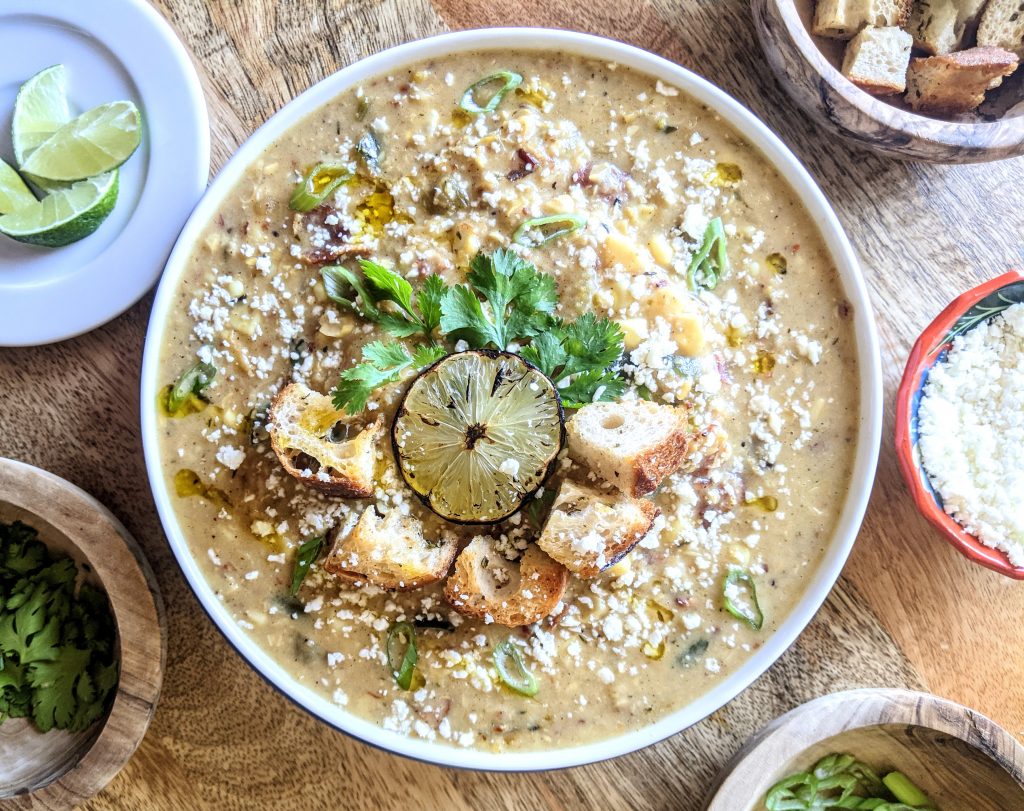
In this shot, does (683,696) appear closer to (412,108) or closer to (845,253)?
(845,253)

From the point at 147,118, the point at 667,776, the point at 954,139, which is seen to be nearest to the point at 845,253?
the point at 954,139

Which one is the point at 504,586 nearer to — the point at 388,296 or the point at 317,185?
the point at 388,296

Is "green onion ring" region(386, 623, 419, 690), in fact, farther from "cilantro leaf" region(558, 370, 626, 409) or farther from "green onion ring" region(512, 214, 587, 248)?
"green onion ring" region(512, 214, 587, 248)

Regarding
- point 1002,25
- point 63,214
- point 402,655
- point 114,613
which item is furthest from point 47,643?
point 1002,25

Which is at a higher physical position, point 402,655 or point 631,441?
point 631,441

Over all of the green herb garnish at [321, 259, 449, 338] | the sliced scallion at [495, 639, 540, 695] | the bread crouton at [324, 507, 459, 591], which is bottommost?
the sliced scallion at [495, 639, 540, 695]

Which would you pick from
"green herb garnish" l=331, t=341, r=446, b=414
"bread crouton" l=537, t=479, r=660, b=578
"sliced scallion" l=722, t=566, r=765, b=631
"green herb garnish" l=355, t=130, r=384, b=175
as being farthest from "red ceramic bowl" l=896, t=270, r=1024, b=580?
"green herb garnish" l=355, t=130, r=384, b=175
